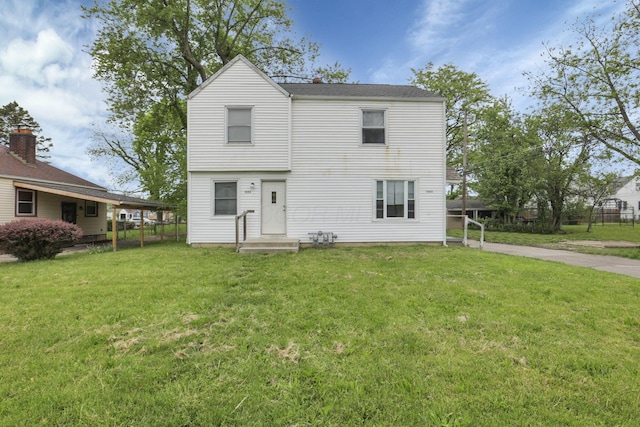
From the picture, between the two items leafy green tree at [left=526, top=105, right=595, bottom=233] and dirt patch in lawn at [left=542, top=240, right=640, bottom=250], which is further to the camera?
leafy green tree at [left=526, top=105, right=595, bottom=233]

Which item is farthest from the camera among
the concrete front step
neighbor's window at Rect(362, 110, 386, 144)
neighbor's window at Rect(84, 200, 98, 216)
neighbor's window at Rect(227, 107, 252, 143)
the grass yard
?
neighbor's window at Rect(84, 200, 98, 216)

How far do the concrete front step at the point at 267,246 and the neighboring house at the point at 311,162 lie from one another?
40.5 inches

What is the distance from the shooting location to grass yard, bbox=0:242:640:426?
1995mm

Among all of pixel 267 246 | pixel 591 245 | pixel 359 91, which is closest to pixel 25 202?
pixel 267 246

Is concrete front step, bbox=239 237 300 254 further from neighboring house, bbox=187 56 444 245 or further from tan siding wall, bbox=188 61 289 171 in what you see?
tan siding wall, bbox=188 61 289 171

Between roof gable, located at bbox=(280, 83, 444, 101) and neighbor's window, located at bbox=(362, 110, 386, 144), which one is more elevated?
roof gable, located at bbox=(280, 83, 444, 101)

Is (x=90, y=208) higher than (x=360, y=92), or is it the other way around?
(x=360, y=92)

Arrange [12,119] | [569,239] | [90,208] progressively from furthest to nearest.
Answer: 1. [12,119]
2. [90,208]
3. [569,239]

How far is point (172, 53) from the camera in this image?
54.4 feet

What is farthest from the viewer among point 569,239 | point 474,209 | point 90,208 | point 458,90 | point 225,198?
point 474,209

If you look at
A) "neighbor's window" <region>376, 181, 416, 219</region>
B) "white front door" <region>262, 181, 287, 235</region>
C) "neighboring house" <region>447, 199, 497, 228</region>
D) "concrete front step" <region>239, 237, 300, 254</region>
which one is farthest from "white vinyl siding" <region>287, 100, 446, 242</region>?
"neighboring house" <region>447, 199, 497, 228</region>

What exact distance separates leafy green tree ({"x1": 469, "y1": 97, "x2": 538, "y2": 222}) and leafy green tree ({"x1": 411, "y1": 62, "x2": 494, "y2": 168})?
1.12 m

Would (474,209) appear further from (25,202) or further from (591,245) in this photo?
(25,202)

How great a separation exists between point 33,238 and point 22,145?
1036cm
